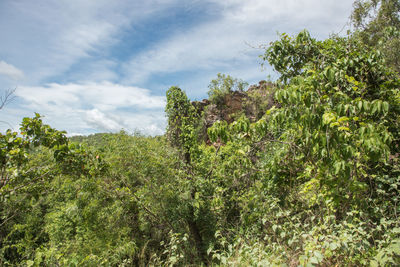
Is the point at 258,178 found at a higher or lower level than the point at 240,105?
lower

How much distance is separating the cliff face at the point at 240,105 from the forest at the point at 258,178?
11.0m

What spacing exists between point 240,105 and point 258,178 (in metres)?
13.4

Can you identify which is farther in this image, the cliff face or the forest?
the cliff face

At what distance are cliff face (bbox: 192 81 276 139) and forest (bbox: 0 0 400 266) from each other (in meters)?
11.0

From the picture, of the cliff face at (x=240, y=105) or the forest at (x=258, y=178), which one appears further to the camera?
the cliff face at (x=240, y=105)

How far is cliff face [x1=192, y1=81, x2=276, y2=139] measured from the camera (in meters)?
15.6

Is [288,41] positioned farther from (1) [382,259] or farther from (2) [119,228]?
(2) [119,228]

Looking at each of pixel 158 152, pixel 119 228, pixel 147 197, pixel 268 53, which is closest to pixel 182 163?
pixel 158 152

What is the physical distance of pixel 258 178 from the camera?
372cm

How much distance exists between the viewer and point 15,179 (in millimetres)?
2793

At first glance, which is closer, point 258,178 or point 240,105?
point 258,178

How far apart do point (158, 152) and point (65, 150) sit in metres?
1.81

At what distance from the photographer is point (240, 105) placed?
54.7ft

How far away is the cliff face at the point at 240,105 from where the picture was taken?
51.3ft
